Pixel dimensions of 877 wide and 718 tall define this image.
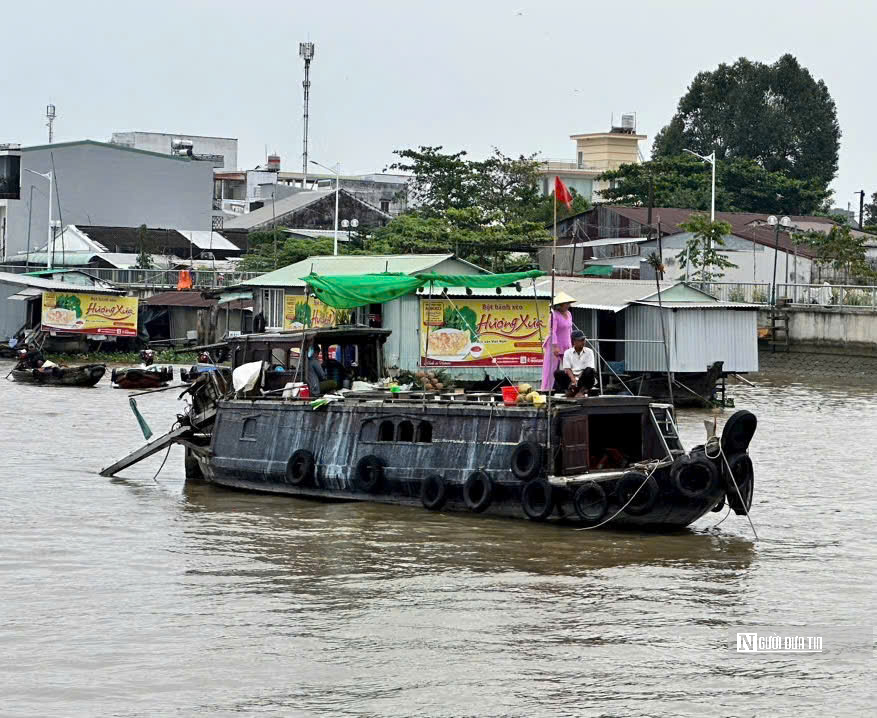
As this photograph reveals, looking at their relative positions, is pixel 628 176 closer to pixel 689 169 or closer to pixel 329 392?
pixel 689 169

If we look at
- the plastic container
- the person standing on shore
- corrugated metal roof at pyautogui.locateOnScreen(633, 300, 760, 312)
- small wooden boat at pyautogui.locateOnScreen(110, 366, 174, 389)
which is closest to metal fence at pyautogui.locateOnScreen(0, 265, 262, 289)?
small wooden boat at pyautogui.locateOnScreen(110, 366, 174, 389)

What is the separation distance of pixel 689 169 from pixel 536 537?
50095 millimetres

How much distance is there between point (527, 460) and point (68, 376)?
22865 millimetres

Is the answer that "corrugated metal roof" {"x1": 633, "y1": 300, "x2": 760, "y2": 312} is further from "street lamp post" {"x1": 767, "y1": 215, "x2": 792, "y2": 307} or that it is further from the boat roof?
the boat roof

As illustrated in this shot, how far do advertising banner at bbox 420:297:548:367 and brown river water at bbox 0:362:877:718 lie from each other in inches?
455

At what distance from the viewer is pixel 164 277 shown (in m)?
50.9

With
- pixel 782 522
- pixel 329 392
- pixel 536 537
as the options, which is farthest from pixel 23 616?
pixel 782 522

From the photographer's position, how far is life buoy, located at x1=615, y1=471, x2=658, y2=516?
14.2 m

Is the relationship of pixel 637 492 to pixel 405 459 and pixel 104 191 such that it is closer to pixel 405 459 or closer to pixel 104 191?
pixel 405 459

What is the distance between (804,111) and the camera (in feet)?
238

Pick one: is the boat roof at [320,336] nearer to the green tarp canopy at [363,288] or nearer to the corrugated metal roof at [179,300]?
the green tarp canopy at [363,288]

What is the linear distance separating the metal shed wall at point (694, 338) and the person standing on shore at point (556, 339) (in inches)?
568

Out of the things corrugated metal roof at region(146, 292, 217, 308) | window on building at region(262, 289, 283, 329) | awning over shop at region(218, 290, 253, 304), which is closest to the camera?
window on building at region(262, 289, 283, 329)

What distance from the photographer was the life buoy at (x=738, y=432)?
1412 cm
